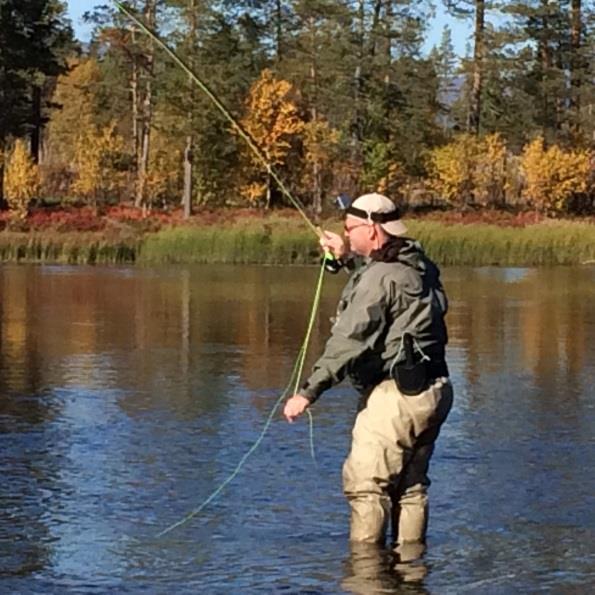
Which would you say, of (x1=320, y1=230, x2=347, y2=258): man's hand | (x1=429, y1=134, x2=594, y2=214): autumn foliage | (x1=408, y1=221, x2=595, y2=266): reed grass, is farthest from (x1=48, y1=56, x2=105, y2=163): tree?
(x1=320, y1=230, x2=347, y2=258): man's hand

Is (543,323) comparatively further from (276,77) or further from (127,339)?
(276,77)

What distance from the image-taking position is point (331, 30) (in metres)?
61.9

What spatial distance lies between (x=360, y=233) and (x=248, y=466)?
299cm

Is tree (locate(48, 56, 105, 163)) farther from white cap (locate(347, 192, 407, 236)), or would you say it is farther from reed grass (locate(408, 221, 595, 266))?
white cap (locate(347, 192, 407, 236))

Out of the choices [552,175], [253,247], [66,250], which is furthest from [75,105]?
[253,247]

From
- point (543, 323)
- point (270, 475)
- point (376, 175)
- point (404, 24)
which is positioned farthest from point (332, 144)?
point (270, 475)

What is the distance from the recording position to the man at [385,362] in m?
7.11

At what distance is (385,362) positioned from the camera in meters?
7.16

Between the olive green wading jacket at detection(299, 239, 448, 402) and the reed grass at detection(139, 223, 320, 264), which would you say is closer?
the olive green wading jacket at detection(299, 239, 448, 402)

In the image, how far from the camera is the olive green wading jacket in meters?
7.09

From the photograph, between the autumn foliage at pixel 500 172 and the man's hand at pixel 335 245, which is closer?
the man's hand at pixel 335 245

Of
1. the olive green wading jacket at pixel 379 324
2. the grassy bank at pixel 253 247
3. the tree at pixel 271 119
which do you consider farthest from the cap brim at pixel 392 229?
the tree at pixel 271 119

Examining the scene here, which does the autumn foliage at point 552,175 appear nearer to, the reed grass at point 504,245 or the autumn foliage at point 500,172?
the autumn foliage at point 500,172

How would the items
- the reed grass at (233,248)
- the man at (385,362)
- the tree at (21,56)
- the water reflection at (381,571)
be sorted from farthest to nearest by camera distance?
the tree at (21,56)
the reed grass at (233,248)
the man at (385,362)
the water reflection at (381,571)
